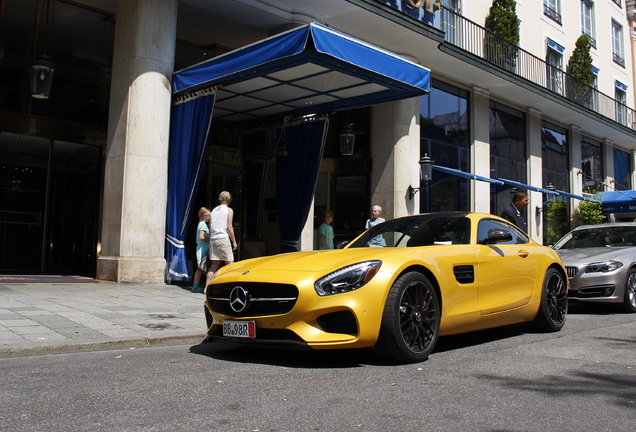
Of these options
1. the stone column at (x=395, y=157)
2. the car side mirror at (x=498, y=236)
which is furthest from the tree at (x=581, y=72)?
the car side mirror at (x=498, y=236)

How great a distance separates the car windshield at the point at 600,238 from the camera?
1041cm

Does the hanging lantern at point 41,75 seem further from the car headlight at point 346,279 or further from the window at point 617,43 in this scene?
the window at point 617,43

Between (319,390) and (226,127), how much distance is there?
1169 cm

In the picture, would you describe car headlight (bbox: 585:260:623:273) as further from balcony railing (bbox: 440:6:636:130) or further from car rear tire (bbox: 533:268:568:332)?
balcony railing (bbox: 440:6:636:130)

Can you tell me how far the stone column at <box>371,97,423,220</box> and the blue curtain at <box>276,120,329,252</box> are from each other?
10.7 feet

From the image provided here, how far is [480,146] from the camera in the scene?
19.6 m

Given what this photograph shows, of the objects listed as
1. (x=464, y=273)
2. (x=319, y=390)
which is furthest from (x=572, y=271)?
(x=319, y=390)

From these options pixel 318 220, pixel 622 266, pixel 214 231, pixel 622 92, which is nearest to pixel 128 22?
pixel 214 231

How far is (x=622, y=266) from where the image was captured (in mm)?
9211

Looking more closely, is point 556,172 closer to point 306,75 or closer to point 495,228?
point 306,75

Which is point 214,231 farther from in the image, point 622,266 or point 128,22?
point 622,266

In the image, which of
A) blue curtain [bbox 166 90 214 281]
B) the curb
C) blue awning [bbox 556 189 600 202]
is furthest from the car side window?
blue awning [bbox 556 189 600 202]

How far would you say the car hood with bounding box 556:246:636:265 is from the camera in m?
9.42

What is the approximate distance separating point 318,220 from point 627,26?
2312 centimetres
